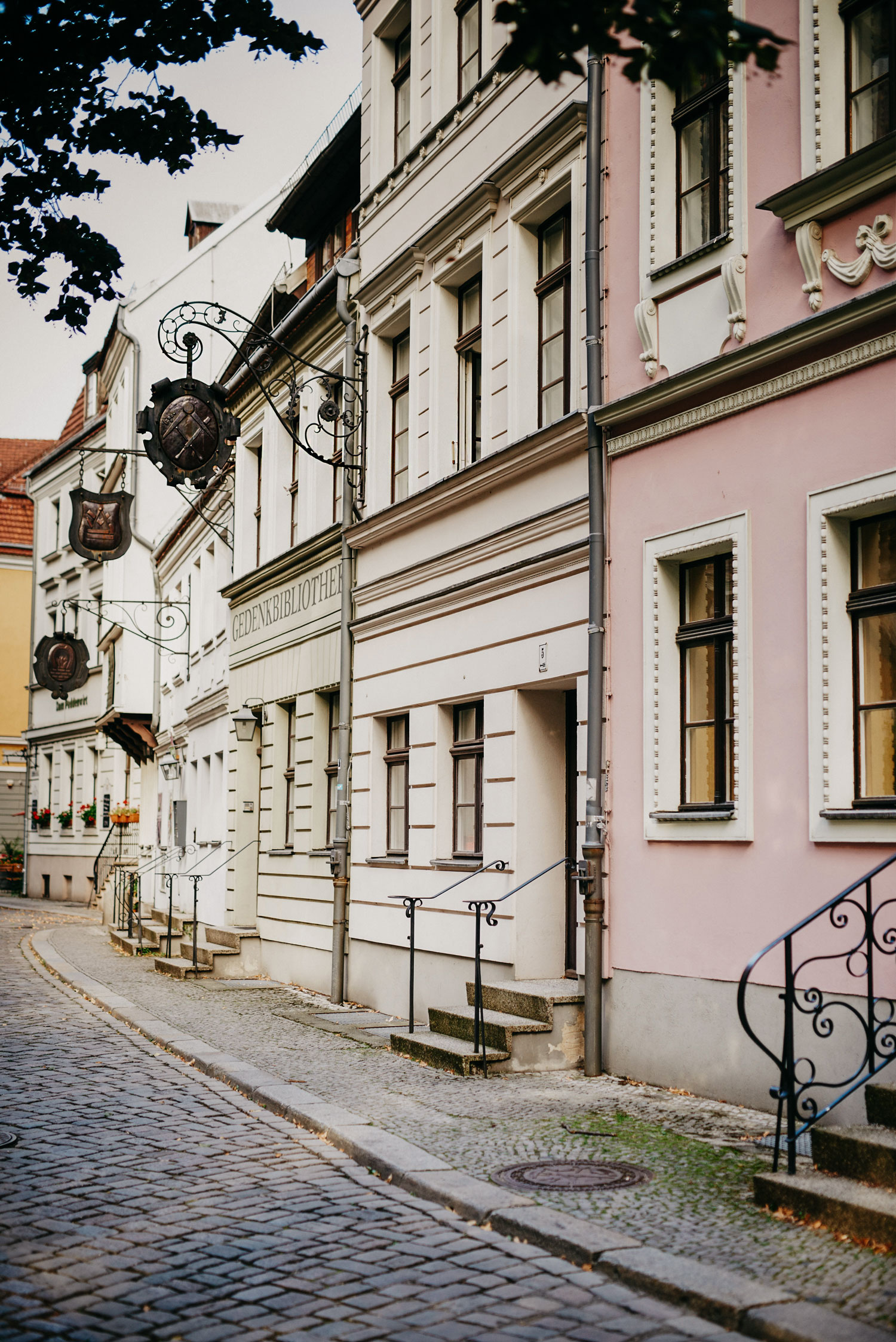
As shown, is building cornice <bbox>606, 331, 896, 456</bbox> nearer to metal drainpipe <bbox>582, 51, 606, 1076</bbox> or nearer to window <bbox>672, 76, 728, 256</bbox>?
metal drainpipe <bbox>582, 51, 606, 1076</bbox>

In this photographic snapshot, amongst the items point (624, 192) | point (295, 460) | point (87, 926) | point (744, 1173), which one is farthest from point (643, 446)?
point (87, 926)

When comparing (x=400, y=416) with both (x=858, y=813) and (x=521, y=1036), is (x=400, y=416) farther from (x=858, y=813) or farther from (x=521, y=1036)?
(x=858, y=813)

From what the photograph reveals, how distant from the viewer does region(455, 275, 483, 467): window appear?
14.1 m

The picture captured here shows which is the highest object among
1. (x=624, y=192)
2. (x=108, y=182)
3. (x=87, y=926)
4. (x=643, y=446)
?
(x=624, y=192)

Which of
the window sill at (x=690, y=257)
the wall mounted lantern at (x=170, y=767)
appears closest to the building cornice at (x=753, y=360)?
the window sill at (x=690, y=257)

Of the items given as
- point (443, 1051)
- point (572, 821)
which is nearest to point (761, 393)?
point (572, 821)

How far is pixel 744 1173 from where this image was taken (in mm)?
7207

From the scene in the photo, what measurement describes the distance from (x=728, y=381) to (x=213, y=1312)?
662 centimetres

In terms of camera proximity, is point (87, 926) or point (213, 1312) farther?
point (87, 926)

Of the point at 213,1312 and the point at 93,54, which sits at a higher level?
the point at 93,54

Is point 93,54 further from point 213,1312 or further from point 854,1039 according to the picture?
point 854,1039

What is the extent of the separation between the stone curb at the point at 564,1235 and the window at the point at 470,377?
21.0 feet

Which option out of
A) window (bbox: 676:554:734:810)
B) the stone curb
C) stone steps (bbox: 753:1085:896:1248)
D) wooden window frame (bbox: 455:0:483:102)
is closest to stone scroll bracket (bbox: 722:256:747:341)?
window (bbox: 676:554:734:810)

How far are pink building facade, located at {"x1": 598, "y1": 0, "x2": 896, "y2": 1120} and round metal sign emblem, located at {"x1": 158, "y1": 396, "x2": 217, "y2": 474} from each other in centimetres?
752
